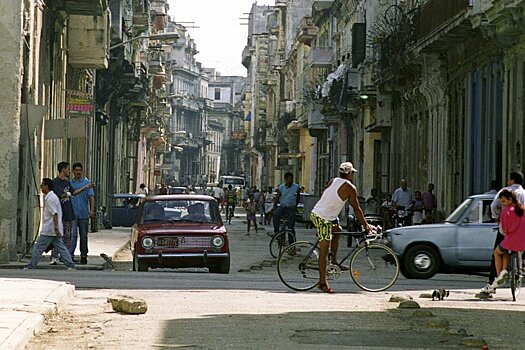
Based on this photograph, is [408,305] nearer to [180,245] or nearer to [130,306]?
[130,306]

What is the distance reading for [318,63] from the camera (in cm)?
6725

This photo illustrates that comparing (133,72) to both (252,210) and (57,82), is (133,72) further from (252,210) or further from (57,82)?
(57,82)

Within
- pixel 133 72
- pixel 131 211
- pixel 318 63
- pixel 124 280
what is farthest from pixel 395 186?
pixel 124 280

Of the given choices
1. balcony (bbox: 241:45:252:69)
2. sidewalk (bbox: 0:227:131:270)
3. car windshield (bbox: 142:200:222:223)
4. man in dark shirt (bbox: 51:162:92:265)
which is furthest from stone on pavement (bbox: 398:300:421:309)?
balcony (bbox: 241:45:252:69)

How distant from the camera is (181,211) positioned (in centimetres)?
2403

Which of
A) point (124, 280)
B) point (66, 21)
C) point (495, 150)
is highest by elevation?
point (66, 21)

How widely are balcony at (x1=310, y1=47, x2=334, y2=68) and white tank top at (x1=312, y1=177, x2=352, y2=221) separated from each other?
48.8 metres

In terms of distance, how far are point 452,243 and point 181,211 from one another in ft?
14.7

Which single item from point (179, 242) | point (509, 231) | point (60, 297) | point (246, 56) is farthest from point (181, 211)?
point (246, 56)

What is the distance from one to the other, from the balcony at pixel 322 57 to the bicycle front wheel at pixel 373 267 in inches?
1884

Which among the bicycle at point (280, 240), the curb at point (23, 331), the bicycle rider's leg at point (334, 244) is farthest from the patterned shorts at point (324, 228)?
the bicycle at point (280, 240)

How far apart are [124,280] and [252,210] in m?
28.4

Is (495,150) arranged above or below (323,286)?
above

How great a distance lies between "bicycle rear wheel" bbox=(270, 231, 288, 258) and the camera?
27.7m
